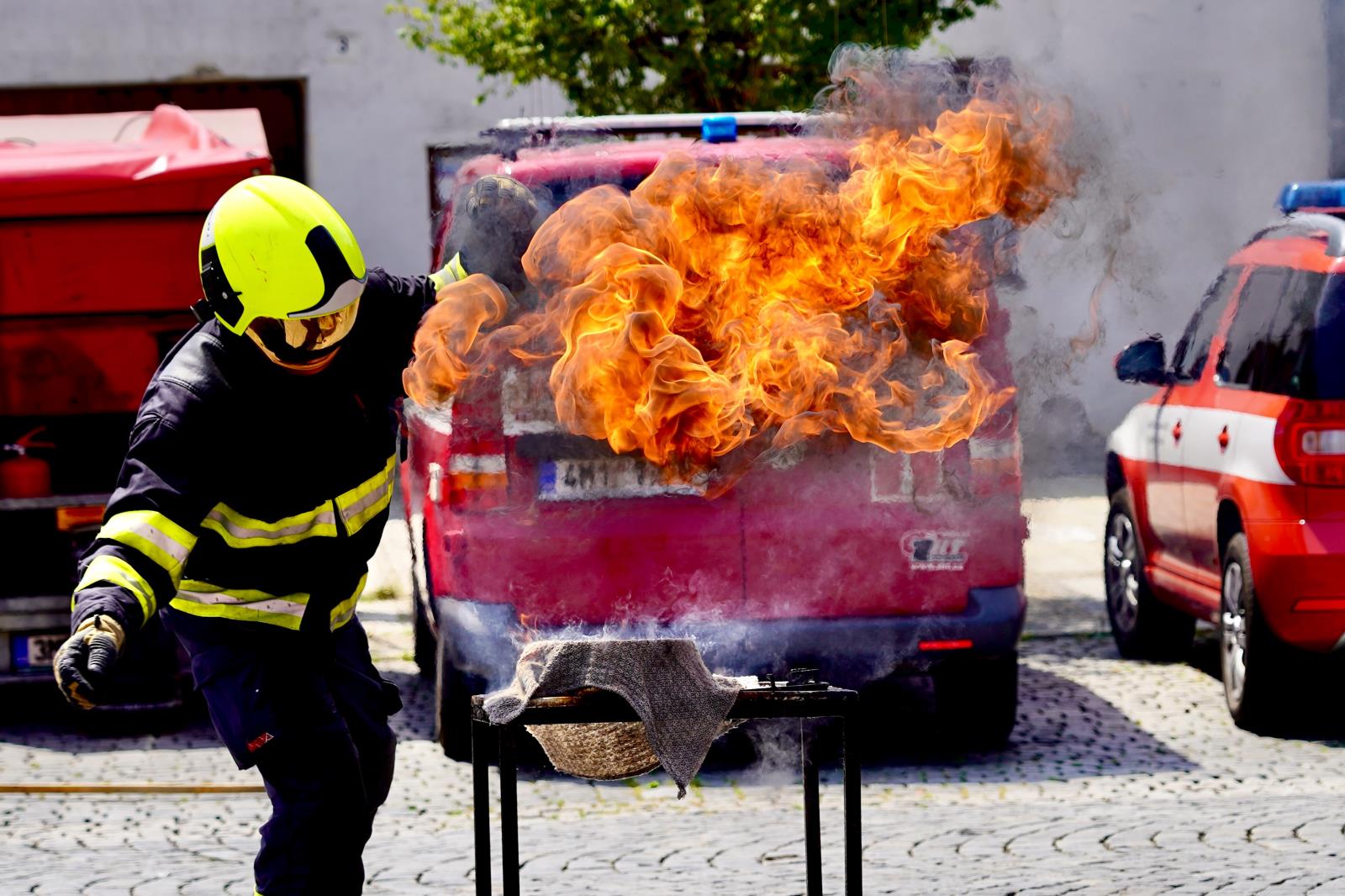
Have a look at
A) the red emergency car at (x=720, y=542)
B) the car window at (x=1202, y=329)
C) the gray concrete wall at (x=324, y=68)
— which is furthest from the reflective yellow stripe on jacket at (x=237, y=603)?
the gray concrete wall at (x=324, y=68)

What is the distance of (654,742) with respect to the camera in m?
4.23

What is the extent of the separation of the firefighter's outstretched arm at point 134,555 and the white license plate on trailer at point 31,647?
14.0ft

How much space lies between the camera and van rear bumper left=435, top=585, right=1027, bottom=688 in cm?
678

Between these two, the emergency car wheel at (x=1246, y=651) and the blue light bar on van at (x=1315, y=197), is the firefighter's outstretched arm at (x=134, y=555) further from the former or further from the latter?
the blue light bar on van at (x=1315, y=197)

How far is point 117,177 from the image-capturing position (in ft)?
28.9

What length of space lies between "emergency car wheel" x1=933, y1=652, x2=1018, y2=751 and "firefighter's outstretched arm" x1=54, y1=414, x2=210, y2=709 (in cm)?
372

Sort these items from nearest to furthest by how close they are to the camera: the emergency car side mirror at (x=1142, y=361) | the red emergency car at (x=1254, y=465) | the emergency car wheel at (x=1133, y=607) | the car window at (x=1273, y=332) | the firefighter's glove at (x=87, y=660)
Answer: the firefighter's glove at (x=87, y=660)
the red emergency car at (x=1254, y=465)
the car window at (x=1273, y=332)
the emergency car side mirror at (x=1142, y=361)
the emergency car wheel at (x=1133, y=607)

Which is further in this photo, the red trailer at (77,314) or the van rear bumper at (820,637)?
the red trailer at (77,314)

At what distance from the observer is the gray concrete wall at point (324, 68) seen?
1683 cm

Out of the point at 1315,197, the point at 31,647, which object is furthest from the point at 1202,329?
the point at 31,647

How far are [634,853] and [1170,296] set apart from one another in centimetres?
763

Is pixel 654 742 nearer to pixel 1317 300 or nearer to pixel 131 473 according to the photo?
pixel 131 473

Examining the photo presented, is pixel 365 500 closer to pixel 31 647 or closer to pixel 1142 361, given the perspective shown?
pixel 31 647

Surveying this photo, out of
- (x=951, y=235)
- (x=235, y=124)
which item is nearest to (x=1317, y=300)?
(x=951, y=235)
